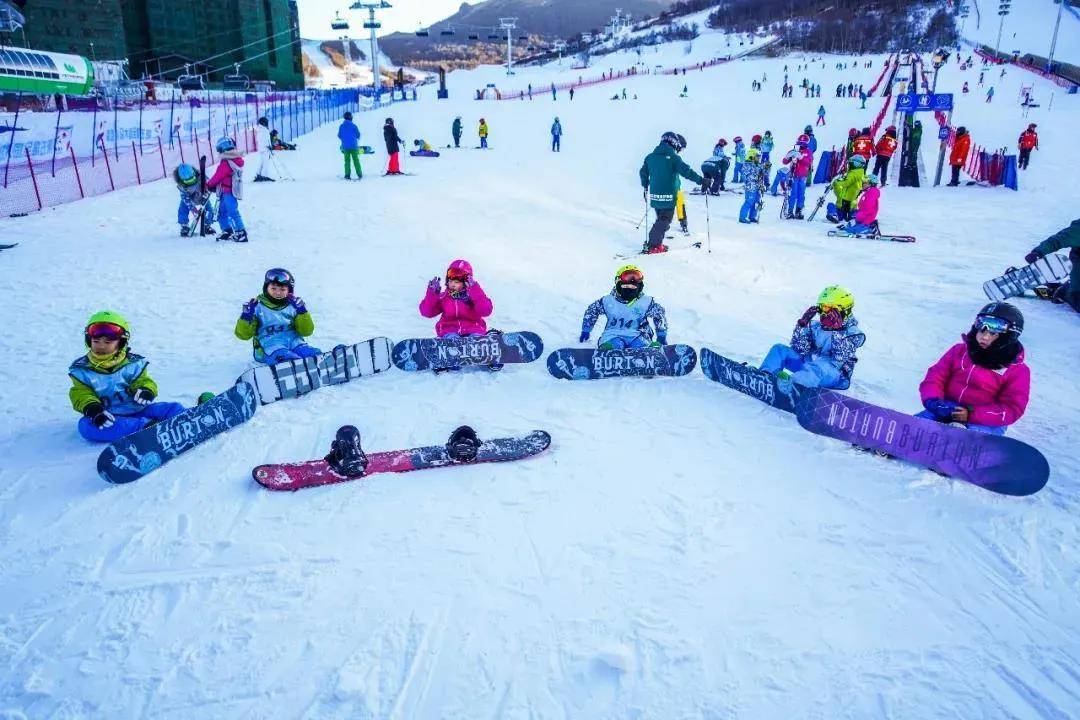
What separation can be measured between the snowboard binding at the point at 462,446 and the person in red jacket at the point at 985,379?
2.88 meters

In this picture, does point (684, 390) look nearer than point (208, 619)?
No

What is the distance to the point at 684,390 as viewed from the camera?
198 inches

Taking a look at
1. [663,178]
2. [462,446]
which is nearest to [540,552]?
[462,446]

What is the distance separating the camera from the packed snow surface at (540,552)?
2.45 m

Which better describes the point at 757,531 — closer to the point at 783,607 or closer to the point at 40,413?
the point at 783,607

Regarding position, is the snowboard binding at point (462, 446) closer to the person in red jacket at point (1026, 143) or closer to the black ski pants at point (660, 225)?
the black ski pants at point (660, 225)

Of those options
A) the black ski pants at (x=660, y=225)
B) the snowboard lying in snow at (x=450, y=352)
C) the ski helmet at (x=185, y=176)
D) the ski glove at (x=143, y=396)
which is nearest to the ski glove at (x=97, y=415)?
the ski glove at (x=143, y=396)

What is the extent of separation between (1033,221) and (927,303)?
20.3 ft

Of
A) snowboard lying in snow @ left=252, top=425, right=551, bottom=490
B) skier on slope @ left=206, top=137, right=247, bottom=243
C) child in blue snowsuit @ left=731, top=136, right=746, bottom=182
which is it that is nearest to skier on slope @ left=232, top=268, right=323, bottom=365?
snowboard lying in snow @ left=252, top=425, right=551, bottom=490

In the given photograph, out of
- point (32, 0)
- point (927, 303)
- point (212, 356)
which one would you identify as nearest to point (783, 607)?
point (212, 356)

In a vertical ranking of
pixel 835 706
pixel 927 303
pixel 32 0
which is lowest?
pixel 835 706

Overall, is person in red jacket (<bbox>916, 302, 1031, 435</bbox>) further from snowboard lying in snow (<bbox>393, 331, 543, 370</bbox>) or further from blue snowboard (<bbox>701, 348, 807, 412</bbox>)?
snowboard lying in snow (<bbox>393, 331, 543, 370</bbox>)

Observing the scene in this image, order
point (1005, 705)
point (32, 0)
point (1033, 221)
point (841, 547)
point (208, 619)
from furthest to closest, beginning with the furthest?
1. point (32, 0)
2. point (1033, 221)
3. point (841, 547)
4. point (208, 619)
5. point (1005, 705)

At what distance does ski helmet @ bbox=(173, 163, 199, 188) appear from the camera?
31.0ft
